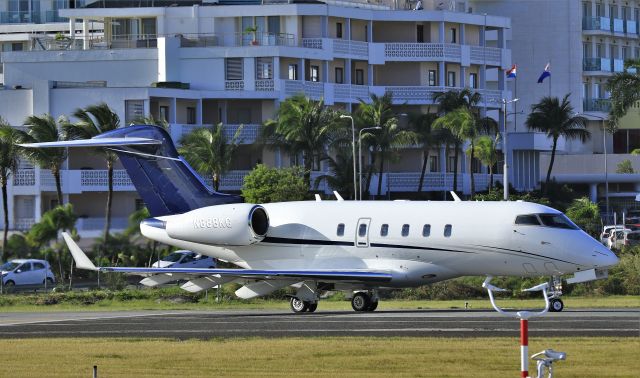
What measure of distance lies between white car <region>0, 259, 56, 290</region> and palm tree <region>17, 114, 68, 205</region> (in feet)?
29.1

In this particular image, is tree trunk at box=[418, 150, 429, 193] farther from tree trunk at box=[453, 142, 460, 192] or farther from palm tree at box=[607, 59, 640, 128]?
palm tree at box=[607, 59, 640, 128]

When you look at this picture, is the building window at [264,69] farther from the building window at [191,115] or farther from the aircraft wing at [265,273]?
the aircraft wing at [265,273]

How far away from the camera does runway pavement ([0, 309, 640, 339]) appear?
3412 cm

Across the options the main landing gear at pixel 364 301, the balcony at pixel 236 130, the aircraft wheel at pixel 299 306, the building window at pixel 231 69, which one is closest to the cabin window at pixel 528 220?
the main landing gear at pixel 364 301

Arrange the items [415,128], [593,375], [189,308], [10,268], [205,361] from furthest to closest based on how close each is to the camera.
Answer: [415,128] < [10,268] < [189,308] < [205,361] < [593,375]

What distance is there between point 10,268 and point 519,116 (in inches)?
2254

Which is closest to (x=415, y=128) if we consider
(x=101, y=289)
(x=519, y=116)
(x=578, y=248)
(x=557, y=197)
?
(x=557, y=197)

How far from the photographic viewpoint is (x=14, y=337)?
35750mm

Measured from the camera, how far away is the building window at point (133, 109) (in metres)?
82.6

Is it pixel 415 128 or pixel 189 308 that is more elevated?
pixel 415 128

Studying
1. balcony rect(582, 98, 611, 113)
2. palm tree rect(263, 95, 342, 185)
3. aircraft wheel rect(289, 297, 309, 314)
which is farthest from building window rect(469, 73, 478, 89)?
aircraft wheel rect(289, 297, 309, 314)

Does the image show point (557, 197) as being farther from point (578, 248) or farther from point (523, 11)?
point (578, 248)

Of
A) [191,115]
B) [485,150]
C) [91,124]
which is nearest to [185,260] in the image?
[91,124]

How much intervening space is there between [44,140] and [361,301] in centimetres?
3419
